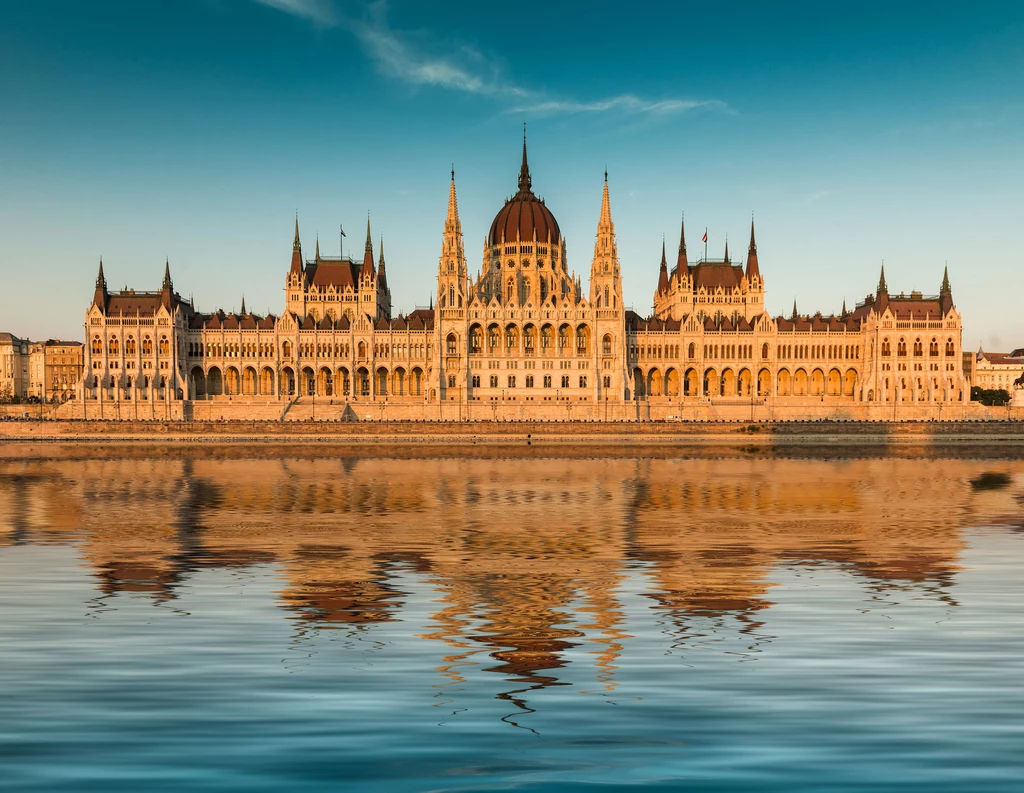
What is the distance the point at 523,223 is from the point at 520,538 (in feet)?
328

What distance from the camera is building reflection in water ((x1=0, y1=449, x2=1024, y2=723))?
15.3 metres

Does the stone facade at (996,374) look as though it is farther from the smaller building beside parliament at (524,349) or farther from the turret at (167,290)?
the turret at (167,290)

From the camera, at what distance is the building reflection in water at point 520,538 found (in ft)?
50.3

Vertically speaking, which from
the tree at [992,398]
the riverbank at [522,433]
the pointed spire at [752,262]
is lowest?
the riverbank at [522,433]

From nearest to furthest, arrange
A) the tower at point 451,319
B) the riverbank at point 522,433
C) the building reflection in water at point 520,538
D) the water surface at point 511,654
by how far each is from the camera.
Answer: the water surface at point 511,654 < the building reflection in water at point 520,538 < the riverbank at point 522,433 < the tower at point 451,319

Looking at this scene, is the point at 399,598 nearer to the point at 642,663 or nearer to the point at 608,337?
the point at 642,663

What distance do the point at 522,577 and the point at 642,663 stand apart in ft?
25.0

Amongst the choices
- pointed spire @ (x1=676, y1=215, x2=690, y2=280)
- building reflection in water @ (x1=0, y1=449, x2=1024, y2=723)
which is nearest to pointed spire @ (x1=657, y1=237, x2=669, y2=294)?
pointed spire @ (x1=676, y1=215, x2=690, y2=280)

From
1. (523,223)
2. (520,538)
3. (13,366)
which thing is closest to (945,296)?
(523,223)

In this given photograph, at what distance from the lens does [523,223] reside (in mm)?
122688

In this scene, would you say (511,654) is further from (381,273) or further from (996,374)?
(996,374)

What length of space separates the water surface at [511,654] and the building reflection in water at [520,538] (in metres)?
0.15

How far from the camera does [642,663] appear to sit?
1247 centimetres

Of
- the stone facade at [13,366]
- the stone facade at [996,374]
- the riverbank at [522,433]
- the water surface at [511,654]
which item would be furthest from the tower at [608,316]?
the stone facade at [13,366]
